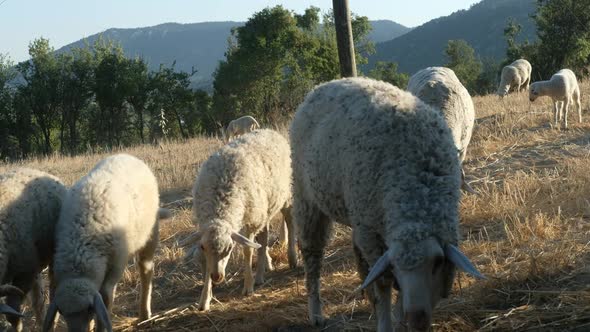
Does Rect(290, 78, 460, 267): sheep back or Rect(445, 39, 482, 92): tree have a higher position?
Rect(290, 78, 460, 267): sheep back

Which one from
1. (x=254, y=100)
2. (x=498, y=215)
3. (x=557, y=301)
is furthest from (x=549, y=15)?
(x=557, y=301)

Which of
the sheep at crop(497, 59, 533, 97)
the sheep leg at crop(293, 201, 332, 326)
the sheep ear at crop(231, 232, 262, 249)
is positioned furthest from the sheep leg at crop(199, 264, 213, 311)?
the sheep at crop(497, 59, 533, 97)

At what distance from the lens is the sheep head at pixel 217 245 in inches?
229

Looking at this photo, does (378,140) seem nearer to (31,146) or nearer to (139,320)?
(139,320)

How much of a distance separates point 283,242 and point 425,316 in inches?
169

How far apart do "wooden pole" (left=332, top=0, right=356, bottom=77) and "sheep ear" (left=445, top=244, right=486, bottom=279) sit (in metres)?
5.86

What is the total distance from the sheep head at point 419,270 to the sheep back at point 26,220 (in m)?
3.15

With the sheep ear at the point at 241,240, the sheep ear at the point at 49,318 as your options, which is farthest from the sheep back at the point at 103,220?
the sheep ear at the point at 241,240

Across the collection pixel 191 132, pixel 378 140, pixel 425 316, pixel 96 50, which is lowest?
pixel 191 132

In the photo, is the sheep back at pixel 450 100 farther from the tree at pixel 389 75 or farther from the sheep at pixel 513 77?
the tree at pixel 389 75

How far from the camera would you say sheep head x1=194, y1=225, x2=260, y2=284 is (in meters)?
5.83

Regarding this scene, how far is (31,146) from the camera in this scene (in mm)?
46656

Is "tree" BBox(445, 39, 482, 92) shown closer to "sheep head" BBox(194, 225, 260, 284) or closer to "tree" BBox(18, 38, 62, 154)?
"tree" BBox(18, 38, 62, 154)

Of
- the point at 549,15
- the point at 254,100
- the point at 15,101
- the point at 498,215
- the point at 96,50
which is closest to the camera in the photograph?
the point at 498,215
